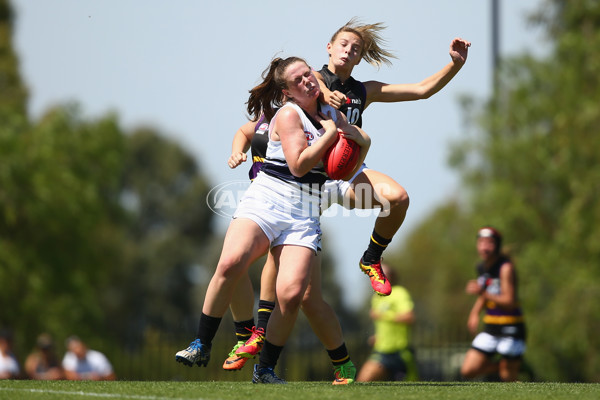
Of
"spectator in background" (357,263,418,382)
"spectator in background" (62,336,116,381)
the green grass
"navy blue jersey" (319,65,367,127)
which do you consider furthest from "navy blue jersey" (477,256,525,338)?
"spectator in background" (62,336,116,381)

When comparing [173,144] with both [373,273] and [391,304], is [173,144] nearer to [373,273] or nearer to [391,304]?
[391,304]

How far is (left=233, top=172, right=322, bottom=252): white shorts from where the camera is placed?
599cm

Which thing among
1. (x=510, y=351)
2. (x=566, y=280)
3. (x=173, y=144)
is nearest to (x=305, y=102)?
(x=510, y=351)

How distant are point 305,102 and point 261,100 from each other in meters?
0.62

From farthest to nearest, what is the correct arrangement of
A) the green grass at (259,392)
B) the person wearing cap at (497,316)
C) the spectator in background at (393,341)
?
the spectator in background at (393,341) < the person wearing cap at (497,316) < the green grass at (259,392)

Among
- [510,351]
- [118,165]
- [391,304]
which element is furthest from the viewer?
[118,165]

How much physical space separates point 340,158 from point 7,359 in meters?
10.4

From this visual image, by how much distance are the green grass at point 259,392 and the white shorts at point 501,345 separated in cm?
352

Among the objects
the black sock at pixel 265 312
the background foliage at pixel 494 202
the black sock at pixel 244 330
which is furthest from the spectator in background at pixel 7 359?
the black sock at pixel 265 312

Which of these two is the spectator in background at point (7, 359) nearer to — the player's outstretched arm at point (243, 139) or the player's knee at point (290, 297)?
the player's outstretched arm at point (243, 139)

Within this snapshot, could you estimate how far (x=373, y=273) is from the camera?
6891mm

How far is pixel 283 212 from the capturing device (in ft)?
19.7

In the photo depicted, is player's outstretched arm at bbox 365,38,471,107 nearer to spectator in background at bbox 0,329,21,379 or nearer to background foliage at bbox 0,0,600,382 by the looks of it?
spectator in background at bbox 0,329,21,379

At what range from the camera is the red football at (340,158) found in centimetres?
592
